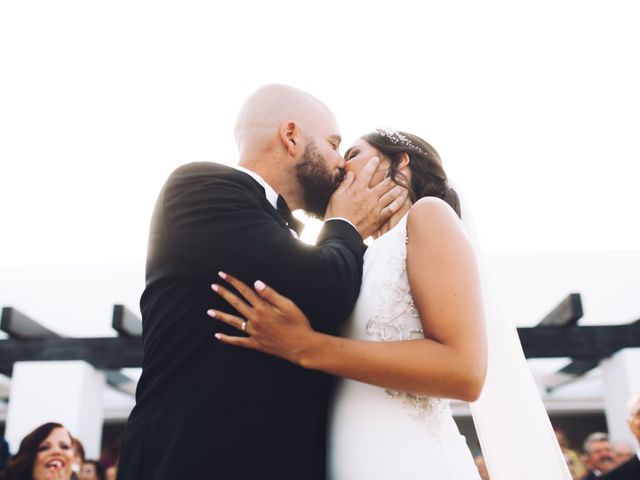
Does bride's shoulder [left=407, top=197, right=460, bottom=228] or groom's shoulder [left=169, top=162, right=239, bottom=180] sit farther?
bride's shoulder [left=407, top=197, right=460, bottom=228]

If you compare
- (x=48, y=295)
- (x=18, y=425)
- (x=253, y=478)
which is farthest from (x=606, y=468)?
(x=48, y=295)

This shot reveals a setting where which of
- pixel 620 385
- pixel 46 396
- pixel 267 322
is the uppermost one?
pixel 267 322

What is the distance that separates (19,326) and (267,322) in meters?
8.10

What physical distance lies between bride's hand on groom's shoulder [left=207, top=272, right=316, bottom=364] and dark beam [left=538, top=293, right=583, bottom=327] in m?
7.18

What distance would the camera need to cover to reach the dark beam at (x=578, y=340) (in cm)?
861

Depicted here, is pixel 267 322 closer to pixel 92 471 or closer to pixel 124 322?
pixel 92 471

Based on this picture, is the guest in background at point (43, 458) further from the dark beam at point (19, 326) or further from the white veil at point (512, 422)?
the dark beam at point (19, 326)

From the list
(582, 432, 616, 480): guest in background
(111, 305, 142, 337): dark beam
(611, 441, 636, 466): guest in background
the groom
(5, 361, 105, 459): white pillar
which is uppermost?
the groom

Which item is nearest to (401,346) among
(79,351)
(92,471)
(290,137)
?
(290,137)

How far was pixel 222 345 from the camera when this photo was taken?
1.69m

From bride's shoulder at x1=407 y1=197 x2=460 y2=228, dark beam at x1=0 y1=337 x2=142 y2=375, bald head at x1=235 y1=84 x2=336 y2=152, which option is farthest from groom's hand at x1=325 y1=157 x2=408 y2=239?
dark beam at x1=0 y1=337 x2=142 y2=375

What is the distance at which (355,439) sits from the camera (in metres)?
1.90

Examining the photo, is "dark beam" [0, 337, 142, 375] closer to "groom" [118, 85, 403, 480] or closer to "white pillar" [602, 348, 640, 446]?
"white pillar" [602, 348, 640, 446]

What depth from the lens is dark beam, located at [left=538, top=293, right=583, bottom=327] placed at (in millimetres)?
7977
